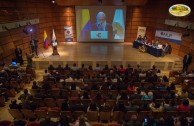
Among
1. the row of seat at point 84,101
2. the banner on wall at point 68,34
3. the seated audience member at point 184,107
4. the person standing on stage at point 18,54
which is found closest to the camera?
the seated audience member at point 184,107

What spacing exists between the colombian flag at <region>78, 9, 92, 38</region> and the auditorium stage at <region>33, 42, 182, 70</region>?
3.20 m

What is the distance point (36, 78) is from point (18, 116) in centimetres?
517

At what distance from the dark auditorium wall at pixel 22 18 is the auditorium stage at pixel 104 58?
5.75ft

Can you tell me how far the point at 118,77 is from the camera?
33.4 feet

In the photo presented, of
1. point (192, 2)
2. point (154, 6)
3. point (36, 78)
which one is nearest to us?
point (36, 78)

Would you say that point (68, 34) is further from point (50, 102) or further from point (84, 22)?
point (50, 102)

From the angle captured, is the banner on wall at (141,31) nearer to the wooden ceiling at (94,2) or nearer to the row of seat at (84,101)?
the wooden ceiling at (94,2)

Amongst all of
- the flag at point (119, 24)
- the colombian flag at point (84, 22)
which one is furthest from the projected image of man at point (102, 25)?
the colombian flag at point (84, 22)

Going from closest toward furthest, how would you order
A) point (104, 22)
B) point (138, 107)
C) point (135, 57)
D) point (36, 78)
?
1. point (138, 107)
2. point (36, 78)
3. point (135, 57)
4. point (104, 22)

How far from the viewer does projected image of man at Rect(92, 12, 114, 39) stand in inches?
777

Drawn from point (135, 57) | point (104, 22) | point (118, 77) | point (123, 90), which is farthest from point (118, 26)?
point (123, 90)

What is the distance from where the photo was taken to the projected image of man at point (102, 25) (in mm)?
19734

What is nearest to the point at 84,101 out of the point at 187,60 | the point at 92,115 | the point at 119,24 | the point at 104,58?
the point at 92,115

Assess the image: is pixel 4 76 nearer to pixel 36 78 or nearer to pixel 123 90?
pixel 36 78
